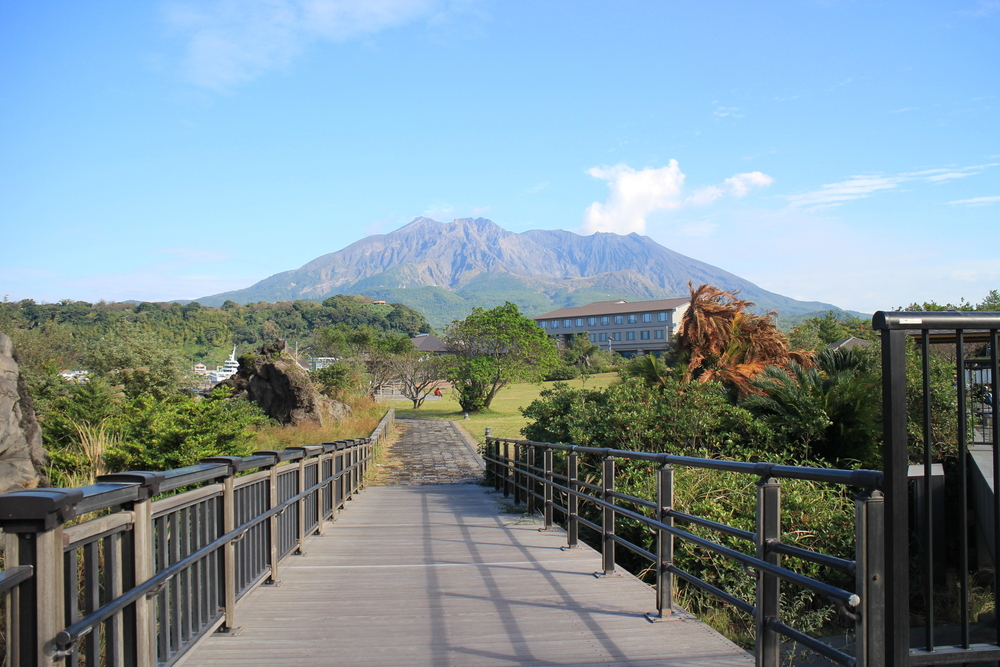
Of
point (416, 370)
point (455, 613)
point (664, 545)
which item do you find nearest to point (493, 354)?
point (416, 370)

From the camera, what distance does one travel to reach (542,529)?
8.51m

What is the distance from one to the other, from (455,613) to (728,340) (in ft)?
31.4

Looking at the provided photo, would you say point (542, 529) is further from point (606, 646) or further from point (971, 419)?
point (971, 419)

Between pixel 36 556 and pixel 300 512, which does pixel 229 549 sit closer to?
pixel 36 556

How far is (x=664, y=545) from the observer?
→ 177 inches

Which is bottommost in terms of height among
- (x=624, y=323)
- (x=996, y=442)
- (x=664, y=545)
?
(x=664, y=545)

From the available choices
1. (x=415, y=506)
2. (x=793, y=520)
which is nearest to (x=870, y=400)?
(x=793, y=520)

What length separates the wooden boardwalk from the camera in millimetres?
3969

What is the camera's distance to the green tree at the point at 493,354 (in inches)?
1678

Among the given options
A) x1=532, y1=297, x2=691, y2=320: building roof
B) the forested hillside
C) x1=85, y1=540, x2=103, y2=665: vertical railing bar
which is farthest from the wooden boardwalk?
x1=532, y1=297, x2=691, y2=320: building roof

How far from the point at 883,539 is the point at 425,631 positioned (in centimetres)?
293

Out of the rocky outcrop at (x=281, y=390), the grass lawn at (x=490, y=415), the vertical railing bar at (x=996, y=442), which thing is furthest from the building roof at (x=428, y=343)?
the vertical railing bar at (x=996, y=442)

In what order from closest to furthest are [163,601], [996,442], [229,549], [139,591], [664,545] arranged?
[996,442] < [139,591] < [163,601] < [229,549] < [664,545]

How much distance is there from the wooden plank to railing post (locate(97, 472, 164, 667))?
3.05 feet
